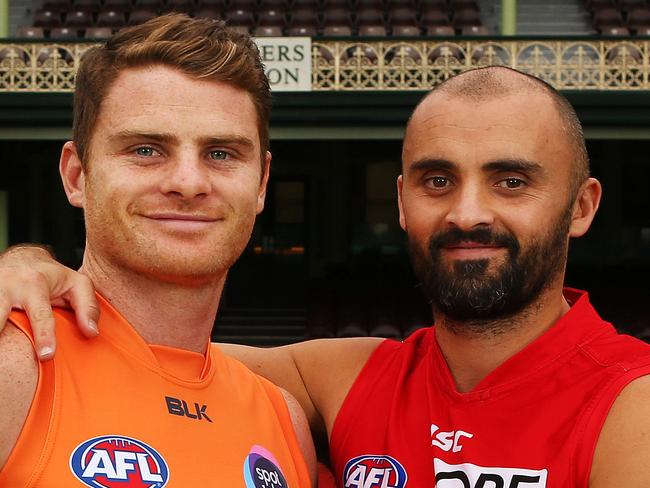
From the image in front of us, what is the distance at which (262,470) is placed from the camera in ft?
6.63

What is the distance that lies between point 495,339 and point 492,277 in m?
0.22

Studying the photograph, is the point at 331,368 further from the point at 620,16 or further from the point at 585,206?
the point at 620,16

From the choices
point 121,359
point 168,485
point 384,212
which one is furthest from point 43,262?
point 384,212

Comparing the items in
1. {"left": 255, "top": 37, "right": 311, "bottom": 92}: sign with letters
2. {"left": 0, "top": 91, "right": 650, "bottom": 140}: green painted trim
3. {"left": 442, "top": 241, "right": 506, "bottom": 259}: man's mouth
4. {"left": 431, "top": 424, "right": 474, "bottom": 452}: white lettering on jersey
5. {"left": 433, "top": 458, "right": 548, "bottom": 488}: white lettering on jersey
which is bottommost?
{"left": 433, "top": 458, "right": 548, "bottom": 488}: white lettering on jersey

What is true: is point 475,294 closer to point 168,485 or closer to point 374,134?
point 168,485

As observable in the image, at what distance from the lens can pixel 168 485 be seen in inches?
69.2

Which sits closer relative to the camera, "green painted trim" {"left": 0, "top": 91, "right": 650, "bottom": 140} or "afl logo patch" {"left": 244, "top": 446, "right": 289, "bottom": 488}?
"afl logo patch" {"left": 244, "top": 446, "right": 289, "bottom": 488}

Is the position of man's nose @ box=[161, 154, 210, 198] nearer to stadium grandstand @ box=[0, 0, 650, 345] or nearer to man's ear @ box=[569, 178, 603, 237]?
man's ear @ box=[569, 178, 603, 237]

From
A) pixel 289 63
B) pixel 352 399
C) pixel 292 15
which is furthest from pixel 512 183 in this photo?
pixel 292 15

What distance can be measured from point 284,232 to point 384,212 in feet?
6.89

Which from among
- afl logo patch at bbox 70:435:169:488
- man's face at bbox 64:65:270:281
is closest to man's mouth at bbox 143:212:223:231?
man's face at bbox 64:65:270:281

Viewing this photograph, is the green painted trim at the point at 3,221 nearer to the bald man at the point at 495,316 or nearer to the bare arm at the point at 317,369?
the bare arm at the point at 317,369

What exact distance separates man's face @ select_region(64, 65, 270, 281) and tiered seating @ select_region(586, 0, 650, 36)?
15.7 meters

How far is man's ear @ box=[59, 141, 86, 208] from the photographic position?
204 centimetres
